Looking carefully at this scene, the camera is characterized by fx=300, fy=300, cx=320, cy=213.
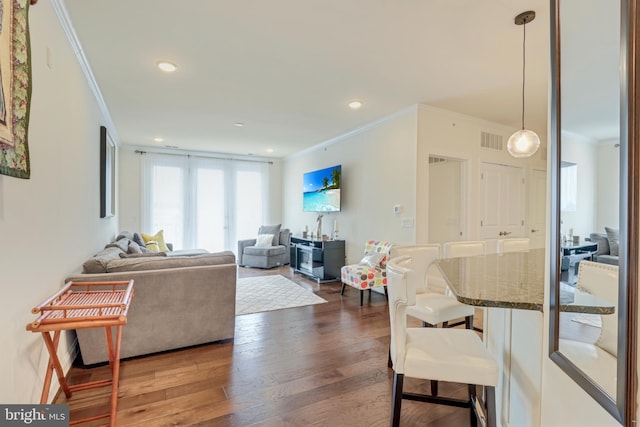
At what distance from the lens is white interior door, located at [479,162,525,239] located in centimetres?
457

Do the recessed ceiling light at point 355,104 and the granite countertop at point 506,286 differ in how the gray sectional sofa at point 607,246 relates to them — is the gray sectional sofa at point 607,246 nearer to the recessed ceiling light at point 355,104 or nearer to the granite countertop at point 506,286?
the granite countertop at point 506,286

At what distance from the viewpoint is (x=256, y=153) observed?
7223 mm

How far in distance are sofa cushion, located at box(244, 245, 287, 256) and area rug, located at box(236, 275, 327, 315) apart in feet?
3.47

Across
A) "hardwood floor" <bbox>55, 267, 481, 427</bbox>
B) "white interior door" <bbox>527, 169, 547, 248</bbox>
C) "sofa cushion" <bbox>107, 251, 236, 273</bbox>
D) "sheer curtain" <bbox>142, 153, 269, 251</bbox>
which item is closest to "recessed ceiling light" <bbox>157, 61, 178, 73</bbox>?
"sofa cushion" <bbox>107, 251, 236, 273</bbox>

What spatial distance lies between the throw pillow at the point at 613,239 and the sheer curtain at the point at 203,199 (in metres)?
7.08

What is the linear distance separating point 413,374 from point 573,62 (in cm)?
131

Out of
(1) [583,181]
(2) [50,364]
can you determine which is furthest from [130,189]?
(1) [583,181]

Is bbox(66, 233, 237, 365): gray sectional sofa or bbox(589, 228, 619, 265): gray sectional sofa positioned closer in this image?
bbox(589, 228, 619, 265): gray sectional sofa

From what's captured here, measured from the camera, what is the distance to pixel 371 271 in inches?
158

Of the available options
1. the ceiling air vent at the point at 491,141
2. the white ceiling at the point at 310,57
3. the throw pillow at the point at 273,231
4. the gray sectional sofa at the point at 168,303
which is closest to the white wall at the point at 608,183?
the white ceiling at the point at 310,57

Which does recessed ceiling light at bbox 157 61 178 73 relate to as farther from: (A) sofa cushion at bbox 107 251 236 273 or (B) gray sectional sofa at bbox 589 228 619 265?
(B) gray sectional sofa at bbox 589 228 619 265

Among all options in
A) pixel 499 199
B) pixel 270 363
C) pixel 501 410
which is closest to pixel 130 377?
pixel 270 363

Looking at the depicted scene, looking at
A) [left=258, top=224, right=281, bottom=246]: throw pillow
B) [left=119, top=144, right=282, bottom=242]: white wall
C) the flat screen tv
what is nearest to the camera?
the flat screen tv

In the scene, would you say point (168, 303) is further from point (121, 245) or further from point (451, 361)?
point (451, 361)
